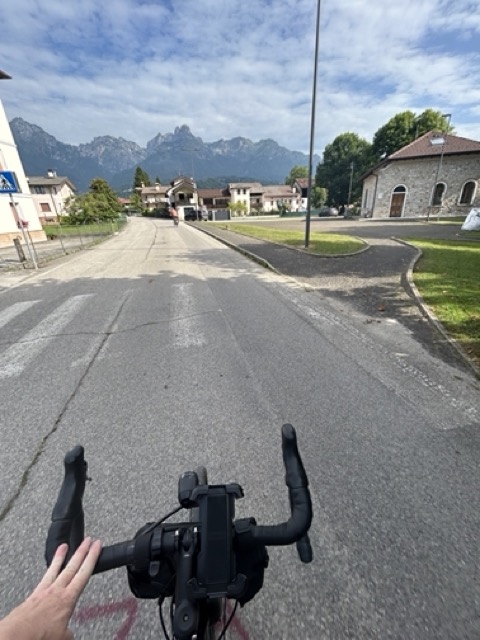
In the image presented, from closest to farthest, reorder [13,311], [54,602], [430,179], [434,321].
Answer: [54,602] → [434,321] → [13,311] → [430,179]

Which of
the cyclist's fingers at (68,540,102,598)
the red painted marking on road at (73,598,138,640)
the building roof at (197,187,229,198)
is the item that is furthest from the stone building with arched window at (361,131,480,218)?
the building roof at (197,187,229,198)

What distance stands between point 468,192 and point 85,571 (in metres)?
43.2

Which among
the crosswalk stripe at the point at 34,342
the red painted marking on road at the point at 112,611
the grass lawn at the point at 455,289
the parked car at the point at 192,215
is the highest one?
the red painted marking on road at the point at 112,611

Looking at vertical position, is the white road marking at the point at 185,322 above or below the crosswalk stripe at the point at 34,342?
below

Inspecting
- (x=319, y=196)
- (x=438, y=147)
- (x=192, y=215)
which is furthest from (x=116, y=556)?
(x=319, y=196)

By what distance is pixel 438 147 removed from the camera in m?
31.9

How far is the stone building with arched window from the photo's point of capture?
1227 inches

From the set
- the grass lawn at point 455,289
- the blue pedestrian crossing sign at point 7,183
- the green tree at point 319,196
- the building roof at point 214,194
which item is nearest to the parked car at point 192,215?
the building roof at point 214,194

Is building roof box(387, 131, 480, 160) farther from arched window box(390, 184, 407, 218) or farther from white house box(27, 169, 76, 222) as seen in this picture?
white house box(27, 169, 76, 222)

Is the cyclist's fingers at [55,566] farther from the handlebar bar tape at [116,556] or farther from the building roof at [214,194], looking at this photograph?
the building roof at [214,194]

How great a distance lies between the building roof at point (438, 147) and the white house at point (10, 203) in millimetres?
36340

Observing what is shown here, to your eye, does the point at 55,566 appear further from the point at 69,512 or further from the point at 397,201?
the point at 397,201

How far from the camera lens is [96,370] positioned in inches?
156

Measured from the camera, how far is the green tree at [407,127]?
41.9m
